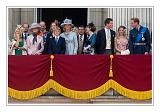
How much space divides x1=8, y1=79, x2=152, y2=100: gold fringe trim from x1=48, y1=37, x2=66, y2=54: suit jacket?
52 cm

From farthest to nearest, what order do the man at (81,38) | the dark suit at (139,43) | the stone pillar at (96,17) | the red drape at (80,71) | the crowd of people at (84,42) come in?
the stone pillar at (96,17) → the man at (81,38) → the dark suit at (139,43) → the crowd of people at (84,42) → the red drape at (80,71)

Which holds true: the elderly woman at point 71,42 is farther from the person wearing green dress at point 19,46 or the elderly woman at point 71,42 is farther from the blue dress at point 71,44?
the person wearing green dress at point 19,46

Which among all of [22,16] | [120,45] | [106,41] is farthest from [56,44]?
[22,16]

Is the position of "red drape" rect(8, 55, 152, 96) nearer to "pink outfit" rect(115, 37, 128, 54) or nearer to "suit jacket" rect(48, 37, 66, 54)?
"suit jacket" rect(48, 37, 66, 54)

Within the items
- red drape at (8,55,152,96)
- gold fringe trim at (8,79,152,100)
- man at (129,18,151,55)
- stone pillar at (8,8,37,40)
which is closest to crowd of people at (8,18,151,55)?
man at (129,18,151,55)

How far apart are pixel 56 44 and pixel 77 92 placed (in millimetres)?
910

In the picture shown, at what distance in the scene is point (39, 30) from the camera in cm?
948

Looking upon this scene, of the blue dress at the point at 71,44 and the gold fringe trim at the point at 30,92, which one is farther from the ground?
the blue dress at the point at 71,44

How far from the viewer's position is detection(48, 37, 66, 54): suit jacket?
9.09 meters

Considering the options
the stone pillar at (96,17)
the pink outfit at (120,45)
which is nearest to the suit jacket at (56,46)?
the pink outfit at (120,45)

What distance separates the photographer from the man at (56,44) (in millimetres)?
9086

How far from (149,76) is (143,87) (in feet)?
0.73
